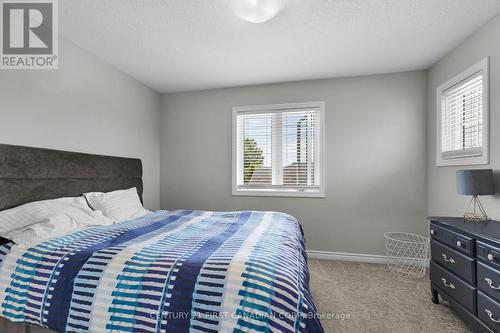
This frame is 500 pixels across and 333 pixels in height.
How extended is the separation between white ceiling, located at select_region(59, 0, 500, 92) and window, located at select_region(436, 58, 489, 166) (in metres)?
0.43

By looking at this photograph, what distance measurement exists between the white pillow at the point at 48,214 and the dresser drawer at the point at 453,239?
297cm

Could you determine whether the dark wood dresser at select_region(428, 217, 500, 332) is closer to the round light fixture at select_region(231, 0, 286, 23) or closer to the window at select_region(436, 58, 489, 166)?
the window at select_region(436, 58, 489, 166)

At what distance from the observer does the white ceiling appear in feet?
6.56

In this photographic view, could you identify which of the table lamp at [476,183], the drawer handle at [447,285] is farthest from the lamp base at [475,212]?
the drawer handle at [447,285]

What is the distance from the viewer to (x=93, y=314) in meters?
1.28

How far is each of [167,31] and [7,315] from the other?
Answer: 2.43m

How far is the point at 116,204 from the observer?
2535mm

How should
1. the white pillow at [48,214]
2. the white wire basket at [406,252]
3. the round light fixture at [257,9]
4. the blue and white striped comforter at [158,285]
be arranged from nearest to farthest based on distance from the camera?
the blue and white striped comforter at [158,285] → the white pillow at [48,214] → the round light fixture at [257,9] → the white wire basket at [406,252]

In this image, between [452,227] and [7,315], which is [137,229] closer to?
[7,315]

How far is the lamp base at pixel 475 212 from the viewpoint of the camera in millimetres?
2141

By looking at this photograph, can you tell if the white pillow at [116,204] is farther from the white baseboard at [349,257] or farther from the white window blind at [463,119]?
the white window blind at [463,119]

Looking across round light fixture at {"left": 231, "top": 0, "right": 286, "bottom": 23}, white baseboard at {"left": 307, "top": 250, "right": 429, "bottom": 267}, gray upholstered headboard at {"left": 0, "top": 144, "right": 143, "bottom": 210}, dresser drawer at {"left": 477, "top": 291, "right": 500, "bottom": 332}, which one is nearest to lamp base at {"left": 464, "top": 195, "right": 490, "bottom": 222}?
dresser drawer at {"left": 477, "top": 291, "right": 500, "bottom": 332}

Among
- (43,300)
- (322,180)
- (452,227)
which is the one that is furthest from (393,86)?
(43,300)

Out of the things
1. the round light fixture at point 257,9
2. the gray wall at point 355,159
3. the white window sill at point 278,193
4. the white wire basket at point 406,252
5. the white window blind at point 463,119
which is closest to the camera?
the round light fixture at point 257,9
